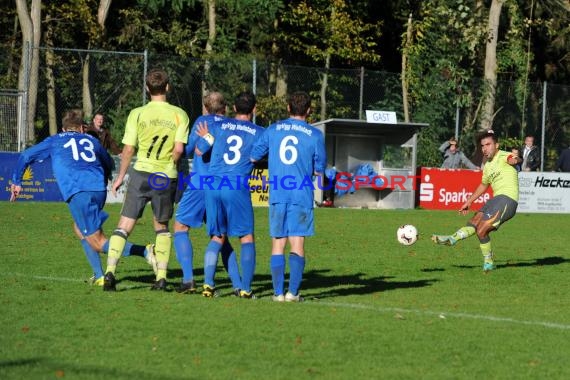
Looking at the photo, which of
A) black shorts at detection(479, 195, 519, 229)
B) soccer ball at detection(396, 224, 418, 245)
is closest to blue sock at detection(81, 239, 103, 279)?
soccer ball at detection(396, 224, 418, 245)

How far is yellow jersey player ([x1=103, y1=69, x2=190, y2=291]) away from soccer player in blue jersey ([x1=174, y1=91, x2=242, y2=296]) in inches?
7.5

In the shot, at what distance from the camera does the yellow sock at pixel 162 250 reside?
10.9 m

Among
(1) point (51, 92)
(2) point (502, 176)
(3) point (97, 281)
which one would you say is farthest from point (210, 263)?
(1) point (51, 92)

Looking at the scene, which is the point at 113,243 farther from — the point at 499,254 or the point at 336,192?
the point at 336,192

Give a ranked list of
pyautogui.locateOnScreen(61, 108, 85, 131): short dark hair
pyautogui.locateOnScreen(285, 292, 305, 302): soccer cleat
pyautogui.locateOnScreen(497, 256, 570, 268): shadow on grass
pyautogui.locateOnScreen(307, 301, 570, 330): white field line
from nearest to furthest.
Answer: pyautogui.locateOnScreen(307, 301, 570, 330): white field line
pyautogui.locateOnScreen(285, 292, 305, 302): soccer cleat
pyautogui.locateOnScreen(61, 108, 85, 131): short dark hair
pyautogui.locateOnScreen(497, 256, 570, 268): shadow on grass

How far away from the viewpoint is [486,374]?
741cm

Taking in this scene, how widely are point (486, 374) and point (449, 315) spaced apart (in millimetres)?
2583

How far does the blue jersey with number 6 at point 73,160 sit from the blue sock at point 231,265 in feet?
4.57

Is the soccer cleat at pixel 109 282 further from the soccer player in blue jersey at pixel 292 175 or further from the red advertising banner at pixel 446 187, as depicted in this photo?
the red advertising banner at pixel 446 187

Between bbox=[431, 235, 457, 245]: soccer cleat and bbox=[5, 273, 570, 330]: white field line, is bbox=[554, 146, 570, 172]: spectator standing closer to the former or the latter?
bbox=[431, 235, 457, 245]: soccer cleat

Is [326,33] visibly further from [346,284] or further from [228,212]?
[228,212]

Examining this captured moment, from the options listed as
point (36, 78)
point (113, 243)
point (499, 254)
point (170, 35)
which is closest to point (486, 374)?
point (113, 243)

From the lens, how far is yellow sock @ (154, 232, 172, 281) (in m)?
10.9

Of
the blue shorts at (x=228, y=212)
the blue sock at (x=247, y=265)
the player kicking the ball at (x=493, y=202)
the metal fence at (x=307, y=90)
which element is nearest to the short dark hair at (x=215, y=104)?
the blue shorts at (x=228, y=212)
